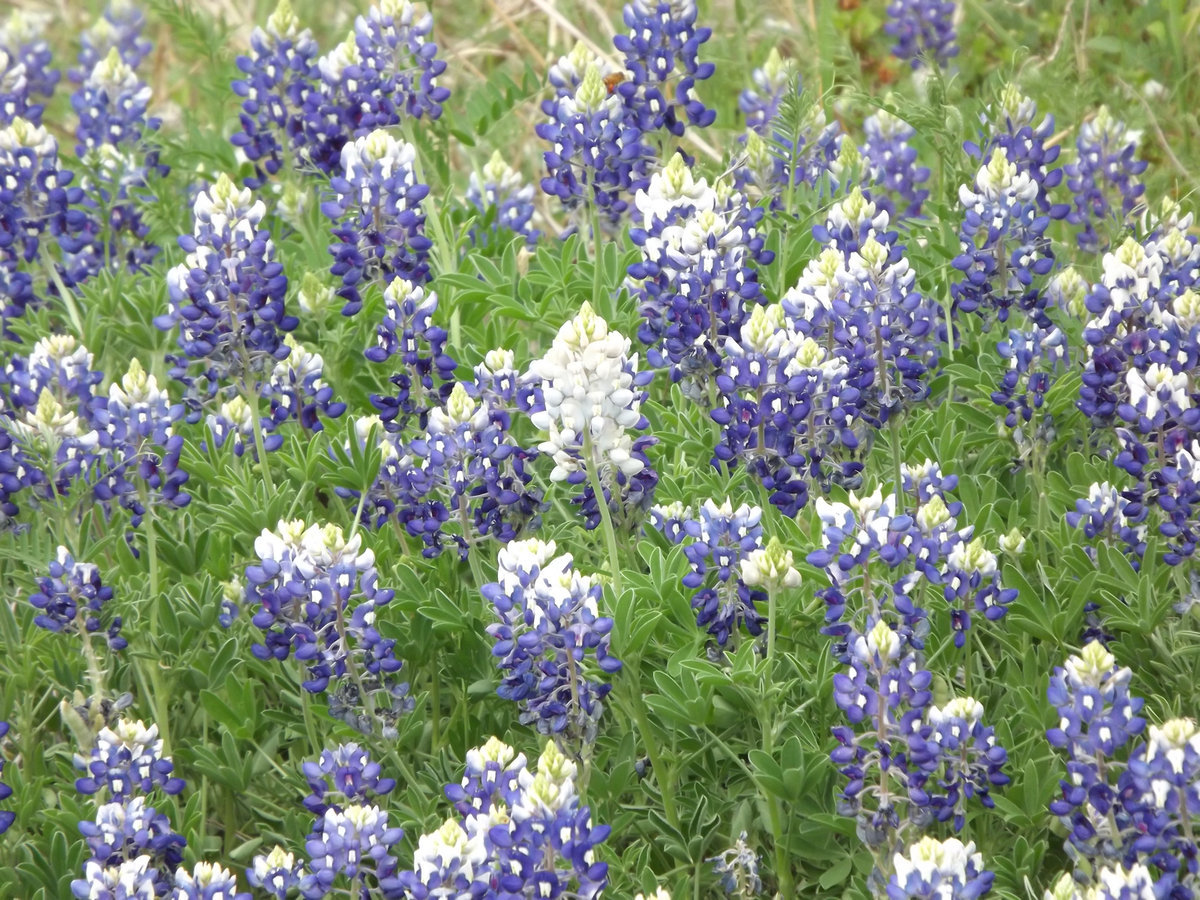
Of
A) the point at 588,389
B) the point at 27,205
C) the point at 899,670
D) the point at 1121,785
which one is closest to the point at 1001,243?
the point at 588,389

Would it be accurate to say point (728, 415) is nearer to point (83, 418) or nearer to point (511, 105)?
point (83, 418)

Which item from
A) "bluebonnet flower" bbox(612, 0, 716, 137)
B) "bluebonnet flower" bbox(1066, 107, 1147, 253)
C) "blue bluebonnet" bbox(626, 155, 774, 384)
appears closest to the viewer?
"blue bluebonnet" bbox(626, 155, 774, 384)

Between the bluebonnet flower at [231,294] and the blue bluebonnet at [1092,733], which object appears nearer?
the blue bluebonnet at [1092,733]

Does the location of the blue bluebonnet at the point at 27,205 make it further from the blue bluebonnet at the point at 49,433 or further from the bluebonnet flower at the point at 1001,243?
the bluebonnet flower at the point at 1001,243

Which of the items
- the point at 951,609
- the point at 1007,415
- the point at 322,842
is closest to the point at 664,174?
the point at 1007,415

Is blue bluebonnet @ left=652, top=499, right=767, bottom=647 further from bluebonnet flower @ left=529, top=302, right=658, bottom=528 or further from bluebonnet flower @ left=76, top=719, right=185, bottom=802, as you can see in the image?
bluebonnet flower @ left=76, top=719, right=185, bottom=802

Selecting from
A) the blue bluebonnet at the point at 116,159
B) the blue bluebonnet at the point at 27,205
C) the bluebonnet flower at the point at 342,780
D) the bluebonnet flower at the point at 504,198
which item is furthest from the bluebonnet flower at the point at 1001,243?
the blue bluebonnet at the point at 116,159

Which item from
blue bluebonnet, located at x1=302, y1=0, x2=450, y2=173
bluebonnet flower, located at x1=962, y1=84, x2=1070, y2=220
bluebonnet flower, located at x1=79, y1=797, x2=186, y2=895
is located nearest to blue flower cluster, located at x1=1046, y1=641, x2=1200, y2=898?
bluebonnet flower, located at x1=962, y1=84, x2=1070, y2=220

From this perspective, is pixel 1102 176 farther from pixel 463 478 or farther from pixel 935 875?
pixel 935 875
